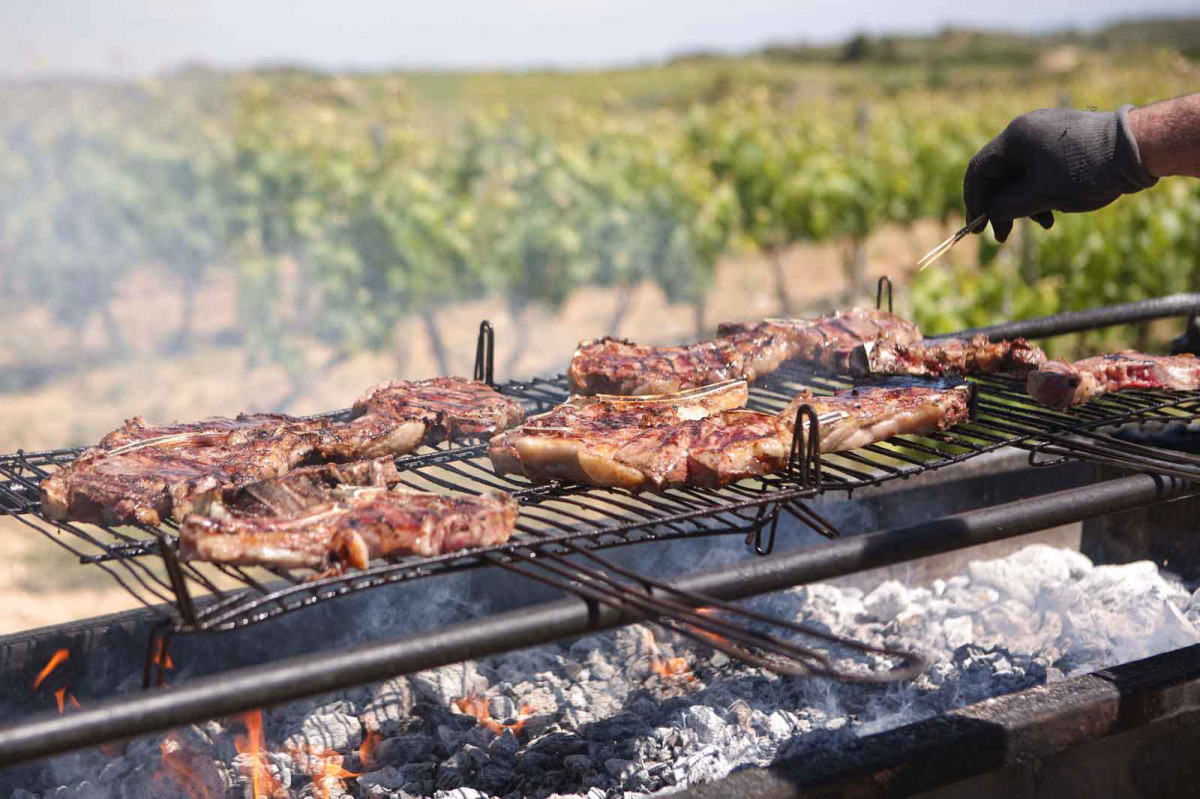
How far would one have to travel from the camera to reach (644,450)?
3240 mm

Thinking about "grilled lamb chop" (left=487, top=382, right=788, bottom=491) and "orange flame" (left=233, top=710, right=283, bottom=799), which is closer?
"grilled lamb chop" (left=487, top=382, right=788, bottom=491)

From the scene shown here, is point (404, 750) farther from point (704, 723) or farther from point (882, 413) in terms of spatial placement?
point (882, 413)

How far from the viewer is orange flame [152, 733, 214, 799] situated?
3523 millimetres

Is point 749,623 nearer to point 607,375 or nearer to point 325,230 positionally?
point 607,375

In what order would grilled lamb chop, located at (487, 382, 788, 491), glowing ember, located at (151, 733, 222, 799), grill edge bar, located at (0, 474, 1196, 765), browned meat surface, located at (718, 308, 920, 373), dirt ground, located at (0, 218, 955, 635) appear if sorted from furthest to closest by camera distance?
1. dirt ground, located at (0, 218, 955, 635)
2. browned meat surface, located at (718, 308, 920, 373)
3. glowing ember, located at (151, 733, 222, 799)
4. grilled lamb chop, located at (487, 382, 788, 491)
5. grill edge bar, located at (0, 474, 1196, 765)

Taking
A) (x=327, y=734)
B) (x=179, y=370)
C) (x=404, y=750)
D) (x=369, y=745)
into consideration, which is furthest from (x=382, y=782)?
(x=179, y=370)

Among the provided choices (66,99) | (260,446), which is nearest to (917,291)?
(260,446)

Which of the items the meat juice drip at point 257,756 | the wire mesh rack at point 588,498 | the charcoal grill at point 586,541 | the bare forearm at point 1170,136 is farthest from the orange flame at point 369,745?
the bare forearm at point 1170,136

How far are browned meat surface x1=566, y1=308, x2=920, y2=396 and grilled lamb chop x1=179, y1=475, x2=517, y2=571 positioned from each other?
4.63 feet

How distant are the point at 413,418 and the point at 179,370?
8653mm

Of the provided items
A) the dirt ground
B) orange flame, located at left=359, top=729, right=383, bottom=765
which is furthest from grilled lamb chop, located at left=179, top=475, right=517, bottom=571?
the dirt ground

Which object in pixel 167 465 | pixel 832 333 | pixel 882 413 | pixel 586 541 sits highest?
pixel 832 333

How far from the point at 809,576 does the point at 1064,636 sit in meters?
2.15

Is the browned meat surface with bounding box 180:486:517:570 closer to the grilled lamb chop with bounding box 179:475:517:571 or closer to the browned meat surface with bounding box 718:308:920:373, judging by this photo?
the grilled lamb chop with bounding box 179:475:517:571
